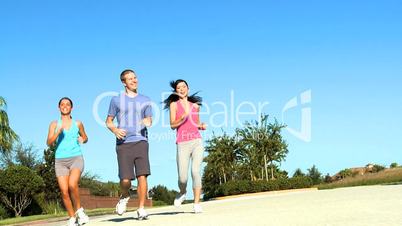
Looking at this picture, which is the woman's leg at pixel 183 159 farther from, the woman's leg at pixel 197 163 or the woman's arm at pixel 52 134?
the woman's arm at pixel 52 134

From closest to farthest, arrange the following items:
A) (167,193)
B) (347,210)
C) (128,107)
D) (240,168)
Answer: (347,210)
(128,107)
(240,168)
(167,193)

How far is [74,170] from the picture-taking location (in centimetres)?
852

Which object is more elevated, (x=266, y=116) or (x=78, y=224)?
(x=266, y=116)

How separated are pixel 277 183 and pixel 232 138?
8.86 metres

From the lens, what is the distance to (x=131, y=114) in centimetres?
852

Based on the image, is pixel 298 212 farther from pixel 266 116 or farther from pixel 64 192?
pixel 266 116

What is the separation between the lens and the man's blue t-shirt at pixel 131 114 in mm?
8422

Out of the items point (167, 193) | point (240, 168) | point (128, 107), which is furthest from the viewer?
point (167, 193)

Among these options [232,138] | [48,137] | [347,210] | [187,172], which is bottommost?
[347,210]

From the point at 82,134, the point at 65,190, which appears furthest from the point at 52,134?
the point at 65,190

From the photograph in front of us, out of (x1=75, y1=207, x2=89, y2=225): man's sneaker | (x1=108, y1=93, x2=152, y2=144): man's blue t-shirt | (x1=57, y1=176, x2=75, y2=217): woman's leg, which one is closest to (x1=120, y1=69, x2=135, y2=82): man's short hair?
(x1=108, y1=93, x2=152, y2=144): man's blue t-shirt

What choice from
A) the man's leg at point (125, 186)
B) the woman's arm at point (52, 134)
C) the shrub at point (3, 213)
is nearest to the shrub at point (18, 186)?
the shrub at point (3, 213)

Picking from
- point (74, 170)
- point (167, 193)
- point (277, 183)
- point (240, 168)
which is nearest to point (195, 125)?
point (74, 170)

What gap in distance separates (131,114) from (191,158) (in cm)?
121
